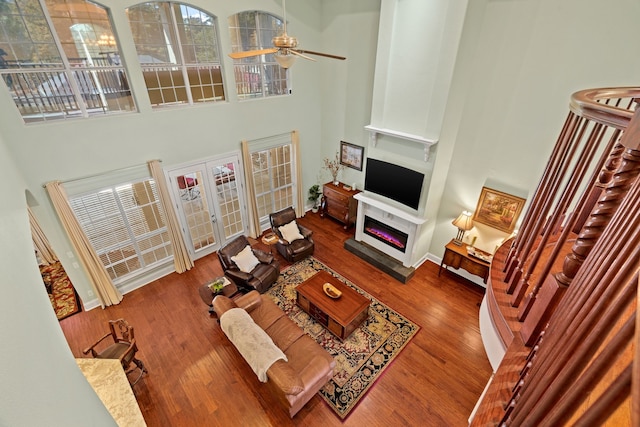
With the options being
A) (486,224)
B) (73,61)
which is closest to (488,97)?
(486,224)

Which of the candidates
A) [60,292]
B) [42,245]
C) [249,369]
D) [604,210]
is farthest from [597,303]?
[42,245]

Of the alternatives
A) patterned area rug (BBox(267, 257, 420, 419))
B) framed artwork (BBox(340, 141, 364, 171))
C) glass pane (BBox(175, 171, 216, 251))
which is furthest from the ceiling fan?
patterned area rug (BBox(267, 257, 420, 419))

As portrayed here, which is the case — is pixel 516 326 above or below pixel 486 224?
above

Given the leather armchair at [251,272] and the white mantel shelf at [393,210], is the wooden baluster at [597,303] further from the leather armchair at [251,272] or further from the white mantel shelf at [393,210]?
the leather armchair at [251,272]

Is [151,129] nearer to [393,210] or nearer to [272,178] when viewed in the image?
[272,178]

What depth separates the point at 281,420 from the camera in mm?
3867

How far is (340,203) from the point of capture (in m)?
7.59

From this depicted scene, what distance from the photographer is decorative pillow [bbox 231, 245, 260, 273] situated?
5742 mm

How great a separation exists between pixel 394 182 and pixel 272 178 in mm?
3040

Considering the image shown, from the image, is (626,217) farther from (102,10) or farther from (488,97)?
(102,10)

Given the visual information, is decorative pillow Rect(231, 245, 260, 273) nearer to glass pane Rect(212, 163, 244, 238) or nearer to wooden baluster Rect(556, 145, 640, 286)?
glass pane Rect(212, 163, 244, 238)

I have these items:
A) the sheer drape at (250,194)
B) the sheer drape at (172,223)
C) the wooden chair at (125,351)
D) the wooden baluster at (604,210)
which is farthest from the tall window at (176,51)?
the wooden baluster at (604,210)


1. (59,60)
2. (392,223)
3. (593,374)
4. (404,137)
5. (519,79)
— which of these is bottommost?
(392,223)

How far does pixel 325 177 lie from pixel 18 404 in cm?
779
